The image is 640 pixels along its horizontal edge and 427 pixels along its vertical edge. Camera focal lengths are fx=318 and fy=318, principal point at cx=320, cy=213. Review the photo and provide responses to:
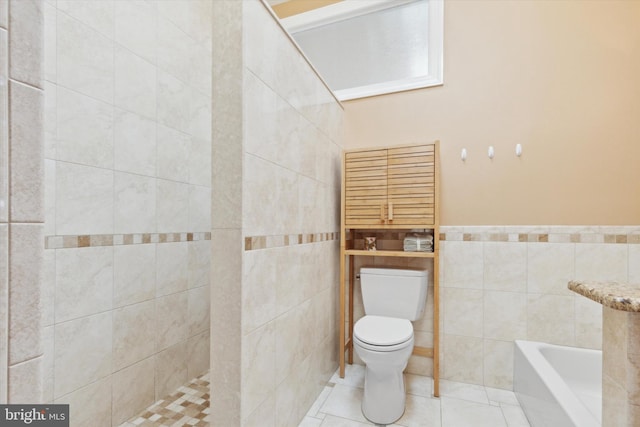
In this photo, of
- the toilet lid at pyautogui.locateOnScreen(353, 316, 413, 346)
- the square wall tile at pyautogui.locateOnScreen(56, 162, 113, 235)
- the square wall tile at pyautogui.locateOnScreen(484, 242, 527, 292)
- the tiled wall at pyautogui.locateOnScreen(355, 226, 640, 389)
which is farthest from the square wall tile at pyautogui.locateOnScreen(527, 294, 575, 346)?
the square wall tile at pyautogui.locateOnScreen(56, 162, 113, 235)

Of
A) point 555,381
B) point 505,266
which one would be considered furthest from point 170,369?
point 505,266

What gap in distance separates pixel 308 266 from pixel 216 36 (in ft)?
4.11

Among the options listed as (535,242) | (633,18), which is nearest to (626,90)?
(633,18)

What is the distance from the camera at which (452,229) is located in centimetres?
225

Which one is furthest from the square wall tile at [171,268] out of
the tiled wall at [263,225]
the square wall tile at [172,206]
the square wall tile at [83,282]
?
the tiled wall at [263,225]

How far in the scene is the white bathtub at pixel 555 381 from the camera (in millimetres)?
1460

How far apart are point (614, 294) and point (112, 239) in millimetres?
2079

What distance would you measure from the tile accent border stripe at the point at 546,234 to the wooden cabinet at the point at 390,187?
0.33 meters

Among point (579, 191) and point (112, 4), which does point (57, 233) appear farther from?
point (579, 191)

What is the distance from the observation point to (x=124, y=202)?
5.85 feet

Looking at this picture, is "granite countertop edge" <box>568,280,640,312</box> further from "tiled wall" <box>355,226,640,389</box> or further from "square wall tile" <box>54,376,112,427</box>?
"square wall tile" <box>54,376,112,427</box>

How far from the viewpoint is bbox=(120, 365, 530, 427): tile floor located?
5.82 ft

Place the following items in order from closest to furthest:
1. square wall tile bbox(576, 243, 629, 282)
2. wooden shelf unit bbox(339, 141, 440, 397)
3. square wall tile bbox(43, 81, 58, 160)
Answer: square wall tile bbox(43, 81, 58, 160)
square wall tile bbox(576, 243, 629, 282)
wooden shelf unit bbox(339, 141, 440, 397)

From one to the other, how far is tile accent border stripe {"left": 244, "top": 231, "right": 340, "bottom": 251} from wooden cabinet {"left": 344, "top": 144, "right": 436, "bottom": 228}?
0.31 m
